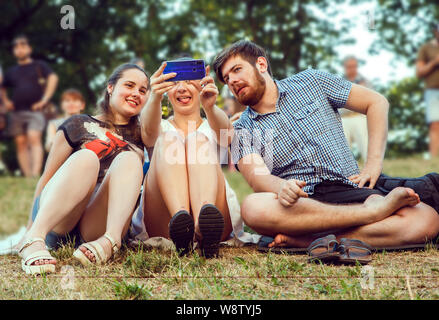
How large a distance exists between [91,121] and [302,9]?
13492mm

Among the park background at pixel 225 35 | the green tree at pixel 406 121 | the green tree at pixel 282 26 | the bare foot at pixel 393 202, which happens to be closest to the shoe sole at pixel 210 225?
the bare foot at pixel 393 202

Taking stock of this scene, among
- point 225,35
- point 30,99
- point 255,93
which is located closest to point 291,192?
point 255,93

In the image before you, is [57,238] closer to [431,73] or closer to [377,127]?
[377,127]

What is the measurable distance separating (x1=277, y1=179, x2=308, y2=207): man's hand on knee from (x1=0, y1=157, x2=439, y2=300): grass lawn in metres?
0.27

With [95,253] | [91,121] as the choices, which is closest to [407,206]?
[95,253]

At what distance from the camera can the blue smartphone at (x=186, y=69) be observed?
96.3 inches

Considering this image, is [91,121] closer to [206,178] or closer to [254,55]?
[206,178]

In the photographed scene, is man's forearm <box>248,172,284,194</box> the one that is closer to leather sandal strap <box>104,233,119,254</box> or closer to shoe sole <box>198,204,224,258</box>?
shoe sole <box>198,204,224,258</box>

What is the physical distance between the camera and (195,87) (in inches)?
112

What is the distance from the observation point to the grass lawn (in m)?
1.75

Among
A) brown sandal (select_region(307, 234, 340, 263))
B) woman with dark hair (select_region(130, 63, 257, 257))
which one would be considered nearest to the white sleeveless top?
woman with dark hair (select_region(130, 63, 257, 257))

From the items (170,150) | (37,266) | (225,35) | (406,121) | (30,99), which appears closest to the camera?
(37,266)

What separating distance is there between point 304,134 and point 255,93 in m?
0.36

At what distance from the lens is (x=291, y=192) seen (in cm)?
234
